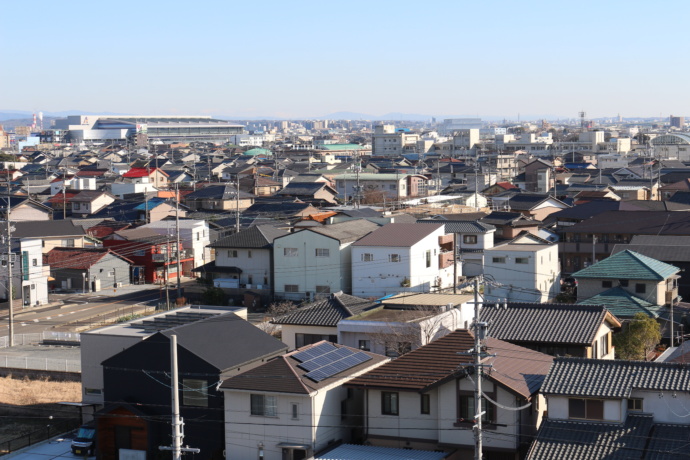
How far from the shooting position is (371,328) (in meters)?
13.1

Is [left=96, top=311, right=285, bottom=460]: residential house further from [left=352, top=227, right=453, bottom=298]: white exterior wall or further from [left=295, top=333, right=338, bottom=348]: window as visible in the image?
[left=352, top=227, right=453, bottom=298]: white exterior wall

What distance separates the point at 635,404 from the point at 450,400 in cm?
182

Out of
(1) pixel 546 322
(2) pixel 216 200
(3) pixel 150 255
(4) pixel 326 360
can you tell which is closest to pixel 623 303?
(1) pixel 546 322

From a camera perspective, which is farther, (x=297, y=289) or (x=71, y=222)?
(x=71, y=222)

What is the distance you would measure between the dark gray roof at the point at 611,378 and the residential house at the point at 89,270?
54.2 feet

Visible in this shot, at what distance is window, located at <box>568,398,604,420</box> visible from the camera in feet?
29.6

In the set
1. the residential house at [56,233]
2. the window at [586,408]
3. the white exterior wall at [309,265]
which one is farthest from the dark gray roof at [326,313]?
the residential house at [56,233]

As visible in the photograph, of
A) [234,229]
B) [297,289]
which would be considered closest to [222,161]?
[234,229]

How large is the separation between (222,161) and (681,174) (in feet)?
111

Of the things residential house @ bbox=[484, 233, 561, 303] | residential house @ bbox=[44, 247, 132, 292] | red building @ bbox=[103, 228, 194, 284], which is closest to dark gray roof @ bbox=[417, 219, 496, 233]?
residential house @ bbox=[484, 233, 561, 303]

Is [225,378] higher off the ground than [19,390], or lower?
higher

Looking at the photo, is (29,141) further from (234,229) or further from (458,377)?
Answer: (458,377)

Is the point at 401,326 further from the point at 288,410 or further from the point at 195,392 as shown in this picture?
the point at 195,392

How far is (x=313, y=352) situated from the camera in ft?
35.7
